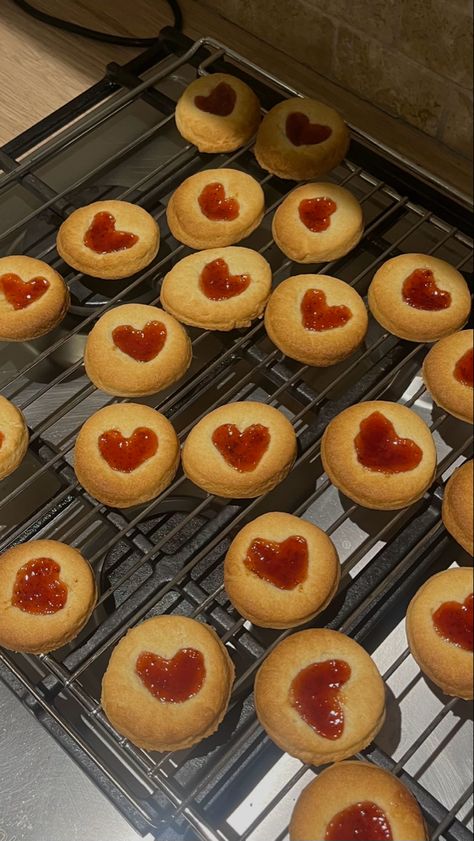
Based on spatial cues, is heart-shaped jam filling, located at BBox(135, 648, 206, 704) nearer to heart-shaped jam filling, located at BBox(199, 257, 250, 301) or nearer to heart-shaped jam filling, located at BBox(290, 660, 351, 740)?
heart-shaped jam filling, located at BBox(290, 660, 351, 740)

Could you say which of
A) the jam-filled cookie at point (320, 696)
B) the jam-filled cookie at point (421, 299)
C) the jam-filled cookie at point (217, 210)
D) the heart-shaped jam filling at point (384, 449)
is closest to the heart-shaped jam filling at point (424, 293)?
the jam-filled cookie at point (421, 299)

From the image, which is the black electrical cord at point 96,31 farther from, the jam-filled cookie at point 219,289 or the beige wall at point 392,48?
the jam-filled cookie at point 219,289

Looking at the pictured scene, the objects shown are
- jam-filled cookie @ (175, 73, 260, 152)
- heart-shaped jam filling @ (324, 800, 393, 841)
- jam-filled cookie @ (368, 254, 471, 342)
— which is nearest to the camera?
heart-shaped jam filling @ (324, 800, 393, 841)

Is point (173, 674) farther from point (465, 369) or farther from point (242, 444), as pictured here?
point (465, 369)

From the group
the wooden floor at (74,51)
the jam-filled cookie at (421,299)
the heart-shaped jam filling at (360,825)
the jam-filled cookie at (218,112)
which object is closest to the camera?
the heart-shaped jam filling at (360,825)

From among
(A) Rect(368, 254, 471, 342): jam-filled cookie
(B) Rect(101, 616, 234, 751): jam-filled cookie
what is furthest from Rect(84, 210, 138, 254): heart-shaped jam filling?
(B) Rect(101, 616, 234, 751): jam-filled cookie

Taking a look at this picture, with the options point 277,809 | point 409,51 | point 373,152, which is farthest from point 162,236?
point 277,809

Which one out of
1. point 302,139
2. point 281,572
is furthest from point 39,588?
point 302,139
